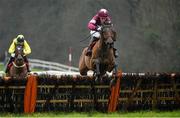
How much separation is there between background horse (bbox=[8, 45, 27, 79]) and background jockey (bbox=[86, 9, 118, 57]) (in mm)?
2144

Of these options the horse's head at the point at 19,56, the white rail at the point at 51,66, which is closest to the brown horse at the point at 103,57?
the horse's head at the point at 19,56

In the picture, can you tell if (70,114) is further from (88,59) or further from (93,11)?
(93,11)

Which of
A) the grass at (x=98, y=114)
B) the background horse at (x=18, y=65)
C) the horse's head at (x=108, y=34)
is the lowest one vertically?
the grass at (x=98, y=114)

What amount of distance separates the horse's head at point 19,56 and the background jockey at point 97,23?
2.13 metres

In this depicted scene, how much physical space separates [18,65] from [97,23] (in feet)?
9.92

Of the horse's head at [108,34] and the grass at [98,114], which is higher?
the horse's head at [108,34]

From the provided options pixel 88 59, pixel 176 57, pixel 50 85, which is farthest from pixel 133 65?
pixel 50 85

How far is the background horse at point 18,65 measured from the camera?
61.8ft

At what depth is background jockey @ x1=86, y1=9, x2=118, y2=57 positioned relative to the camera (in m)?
17.6

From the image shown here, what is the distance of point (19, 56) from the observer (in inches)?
742

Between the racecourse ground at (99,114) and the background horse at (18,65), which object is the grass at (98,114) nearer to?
the racecourse ground at (99,114)

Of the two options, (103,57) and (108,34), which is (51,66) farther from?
(108,34)

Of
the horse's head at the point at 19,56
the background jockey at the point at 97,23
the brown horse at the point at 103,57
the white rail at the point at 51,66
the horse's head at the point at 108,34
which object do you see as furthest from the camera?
the white rail at the point at 51,66

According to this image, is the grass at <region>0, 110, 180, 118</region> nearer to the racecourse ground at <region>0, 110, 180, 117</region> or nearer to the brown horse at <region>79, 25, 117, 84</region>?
the racecourse ground at <region>0, 110, 180, 117</region>
